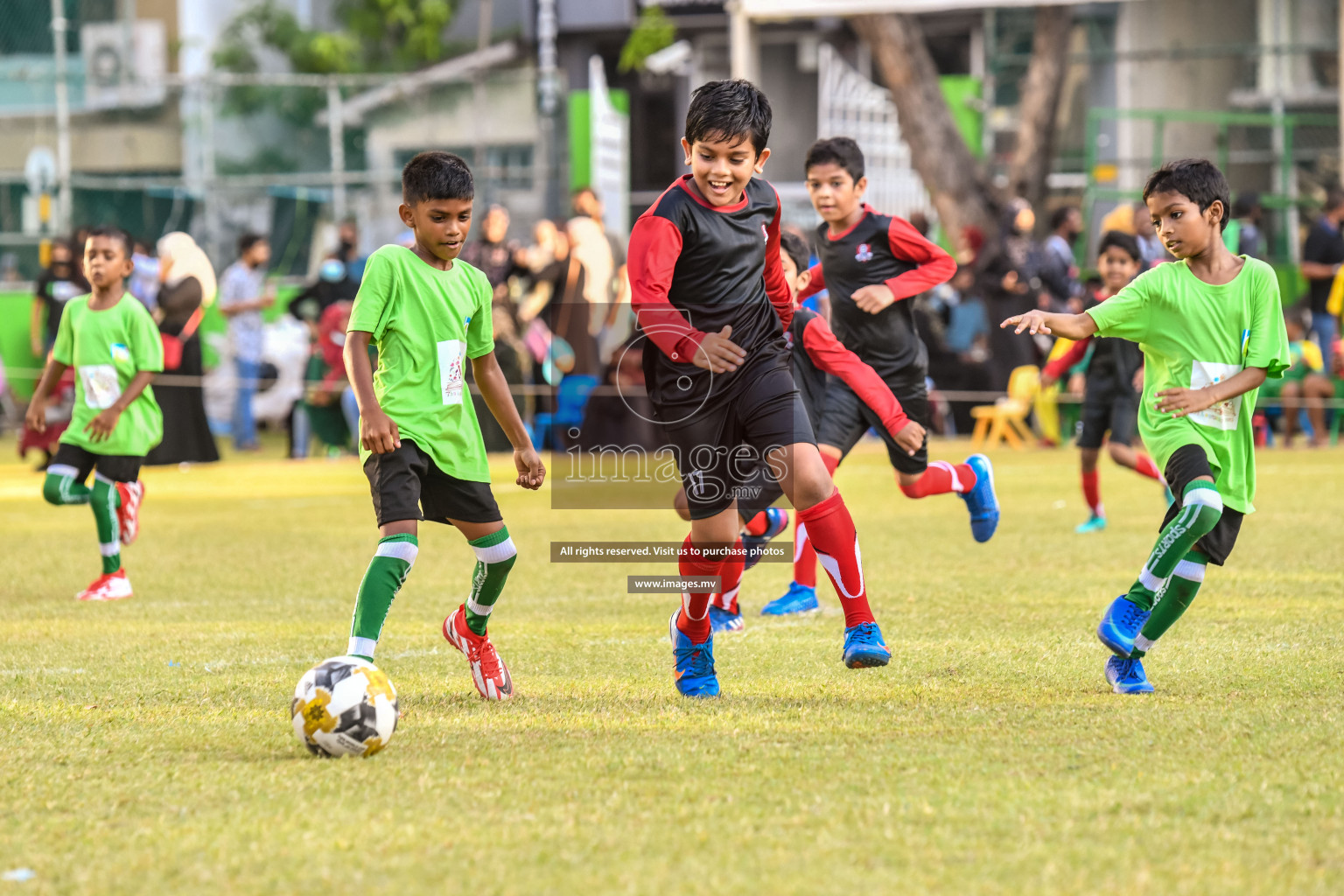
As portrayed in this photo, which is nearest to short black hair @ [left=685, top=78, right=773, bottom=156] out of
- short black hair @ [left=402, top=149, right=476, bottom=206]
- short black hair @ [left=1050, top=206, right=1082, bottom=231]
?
short black hair @ [left=402, top=149, right=476, bottom=206]

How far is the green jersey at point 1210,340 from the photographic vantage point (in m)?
5.03

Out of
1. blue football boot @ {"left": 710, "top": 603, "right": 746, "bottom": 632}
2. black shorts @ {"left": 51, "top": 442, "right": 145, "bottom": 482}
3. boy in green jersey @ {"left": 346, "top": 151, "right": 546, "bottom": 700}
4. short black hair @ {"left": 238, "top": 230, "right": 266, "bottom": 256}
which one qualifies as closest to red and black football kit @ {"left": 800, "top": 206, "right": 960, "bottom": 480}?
blue football boot @ {"left": 710, "top": 603, "right": 746, "bottom": 632}

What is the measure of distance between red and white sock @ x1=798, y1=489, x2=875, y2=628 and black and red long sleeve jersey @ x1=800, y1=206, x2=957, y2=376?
6.78 feet

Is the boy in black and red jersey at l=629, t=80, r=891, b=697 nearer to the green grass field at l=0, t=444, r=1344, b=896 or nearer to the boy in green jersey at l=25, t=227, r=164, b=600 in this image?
the green grass field at l=0, t=444, r=1344, b=896

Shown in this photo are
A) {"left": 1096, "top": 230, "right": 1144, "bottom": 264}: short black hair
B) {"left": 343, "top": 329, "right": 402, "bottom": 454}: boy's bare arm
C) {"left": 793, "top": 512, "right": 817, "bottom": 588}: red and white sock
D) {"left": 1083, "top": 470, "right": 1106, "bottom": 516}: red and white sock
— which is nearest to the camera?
{"left": 343, "top": 329, "right": 402, "bottom": 454}: boy's bare arm

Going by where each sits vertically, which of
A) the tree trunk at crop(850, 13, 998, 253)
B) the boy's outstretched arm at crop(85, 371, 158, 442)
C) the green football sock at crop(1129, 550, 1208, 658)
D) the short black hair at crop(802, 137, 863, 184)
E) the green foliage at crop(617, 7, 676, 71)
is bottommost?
the green football sock at crop(1129, 550, 1208, 658)

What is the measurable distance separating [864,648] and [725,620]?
1845mm

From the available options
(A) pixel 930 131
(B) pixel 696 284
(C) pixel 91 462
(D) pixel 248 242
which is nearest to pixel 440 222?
(B) pixel 696 284

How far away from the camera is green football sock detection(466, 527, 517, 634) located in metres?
5.11

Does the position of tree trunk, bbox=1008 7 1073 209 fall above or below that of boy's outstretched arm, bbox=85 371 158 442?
above

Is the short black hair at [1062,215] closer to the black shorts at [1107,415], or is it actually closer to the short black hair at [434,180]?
the black shorts at [1107,415]

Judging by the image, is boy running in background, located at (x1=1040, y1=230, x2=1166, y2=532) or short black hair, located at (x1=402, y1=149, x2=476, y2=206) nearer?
short black hair, located at (x1=402, y1=149, x2=476, y2=206)

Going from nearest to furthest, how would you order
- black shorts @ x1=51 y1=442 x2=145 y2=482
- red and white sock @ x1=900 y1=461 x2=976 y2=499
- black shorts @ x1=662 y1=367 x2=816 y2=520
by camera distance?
1. black shorts @ x1=662 y1=367 x2=816 y2=520
2. red and white sock @ x1=900 y1=461 x2=976 y2=499
3. black shorts @ x1=51 y1=442 x2=145 y2=482

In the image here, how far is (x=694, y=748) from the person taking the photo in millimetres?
4320
